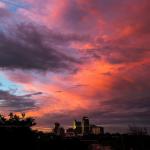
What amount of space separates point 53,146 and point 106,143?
72.4 feet

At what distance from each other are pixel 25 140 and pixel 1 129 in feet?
8.97

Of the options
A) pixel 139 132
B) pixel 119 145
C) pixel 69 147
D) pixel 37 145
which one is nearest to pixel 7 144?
pixel 37 145

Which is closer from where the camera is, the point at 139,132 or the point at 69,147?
the point at 69,147

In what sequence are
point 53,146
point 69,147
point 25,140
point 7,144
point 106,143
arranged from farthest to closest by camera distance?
point 106,143
point 69,147
point 53,146
point 25,140
point 7,144

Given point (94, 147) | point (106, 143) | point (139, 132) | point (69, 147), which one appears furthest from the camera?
point (139, 132)

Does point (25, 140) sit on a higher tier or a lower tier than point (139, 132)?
lower

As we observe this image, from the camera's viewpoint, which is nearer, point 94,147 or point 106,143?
point 94,147

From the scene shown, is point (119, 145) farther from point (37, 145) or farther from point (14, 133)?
point (14, 133)

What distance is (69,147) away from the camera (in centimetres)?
4788

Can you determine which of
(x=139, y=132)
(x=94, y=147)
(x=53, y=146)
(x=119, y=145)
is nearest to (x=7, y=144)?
(x=53, y=146)

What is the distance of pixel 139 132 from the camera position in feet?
238

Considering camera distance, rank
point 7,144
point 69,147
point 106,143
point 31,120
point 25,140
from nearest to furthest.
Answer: point 7,144 < point 25,140 < point 31,120 < point 69,147 < point 106,143

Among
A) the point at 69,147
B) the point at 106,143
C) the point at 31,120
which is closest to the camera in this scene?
the point at 31,120

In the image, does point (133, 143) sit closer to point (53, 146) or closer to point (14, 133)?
point (53, 146)
